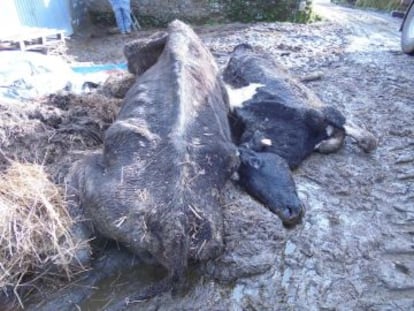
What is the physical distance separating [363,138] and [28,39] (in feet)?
20.1

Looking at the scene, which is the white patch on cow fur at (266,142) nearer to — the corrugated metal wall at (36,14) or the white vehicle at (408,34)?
the white vehicle at (408,34)

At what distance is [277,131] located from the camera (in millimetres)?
3896

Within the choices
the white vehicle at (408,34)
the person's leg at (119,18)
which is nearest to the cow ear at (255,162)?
the white vehicle at (408,34)

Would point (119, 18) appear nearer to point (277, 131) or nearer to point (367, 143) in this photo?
point (277, 131)

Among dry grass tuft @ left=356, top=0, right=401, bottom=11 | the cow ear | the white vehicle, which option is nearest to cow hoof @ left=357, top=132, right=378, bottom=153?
the cow ear

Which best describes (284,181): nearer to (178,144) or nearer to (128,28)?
(178,144)

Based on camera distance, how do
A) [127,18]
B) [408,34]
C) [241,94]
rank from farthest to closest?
[127,18]
[408,34]
[241,94]

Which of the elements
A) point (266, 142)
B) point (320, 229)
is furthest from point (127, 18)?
point (320, 229)

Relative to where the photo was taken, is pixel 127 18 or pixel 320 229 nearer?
pixel 320 229

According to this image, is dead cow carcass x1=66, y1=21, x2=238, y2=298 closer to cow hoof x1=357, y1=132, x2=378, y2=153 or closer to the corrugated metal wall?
cow hoof x1=357, y1=132, x2=378, y2=153

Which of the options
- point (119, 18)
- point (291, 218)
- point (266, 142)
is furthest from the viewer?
point (119, 18)

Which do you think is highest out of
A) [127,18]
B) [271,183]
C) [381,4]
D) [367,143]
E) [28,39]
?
[271,183]

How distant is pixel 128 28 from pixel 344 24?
20.5ft

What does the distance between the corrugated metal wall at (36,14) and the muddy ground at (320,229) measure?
481cm
